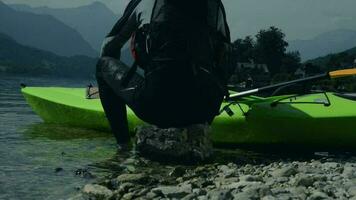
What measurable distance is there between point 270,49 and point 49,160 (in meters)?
94.7

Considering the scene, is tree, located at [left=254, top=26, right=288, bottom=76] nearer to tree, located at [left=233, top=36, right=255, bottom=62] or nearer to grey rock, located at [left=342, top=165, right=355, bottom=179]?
tree, located at [left=233, top=36, right=255, bottom=62]

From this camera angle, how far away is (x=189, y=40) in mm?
5336

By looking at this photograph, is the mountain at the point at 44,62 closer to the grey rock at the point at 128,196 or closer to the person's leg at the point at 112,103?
the person's leg at the point at 112,103

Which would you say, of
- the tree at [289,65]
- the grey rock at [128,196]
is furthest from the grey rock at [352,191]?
the tree at [289,65]

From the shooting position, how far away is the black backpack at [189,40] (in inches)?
208

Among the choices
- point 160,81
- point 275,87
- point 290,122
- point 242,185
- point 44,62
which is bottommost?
point 242,185

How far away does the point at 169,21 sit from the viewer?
5.27 m

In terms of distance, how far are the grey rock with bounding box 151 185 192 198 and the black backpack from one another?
1.23 meters

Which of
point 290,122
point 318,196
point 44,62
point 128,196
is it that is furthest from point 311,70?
point 44,62

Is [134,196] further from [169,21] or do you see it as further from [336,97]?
[336,97]

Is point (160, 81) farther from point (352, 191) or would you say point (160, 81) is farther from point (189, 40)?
point (352, 191)

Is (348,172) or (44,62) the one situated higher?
(44,62)

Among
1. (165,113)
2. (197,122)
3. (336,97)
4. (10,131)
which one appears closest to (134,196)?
(165,113)

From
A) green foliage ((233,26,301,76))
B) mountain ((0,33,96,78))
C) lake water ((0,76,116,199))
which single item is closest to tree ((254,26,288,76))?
green foliage ((233,26,301,76))
